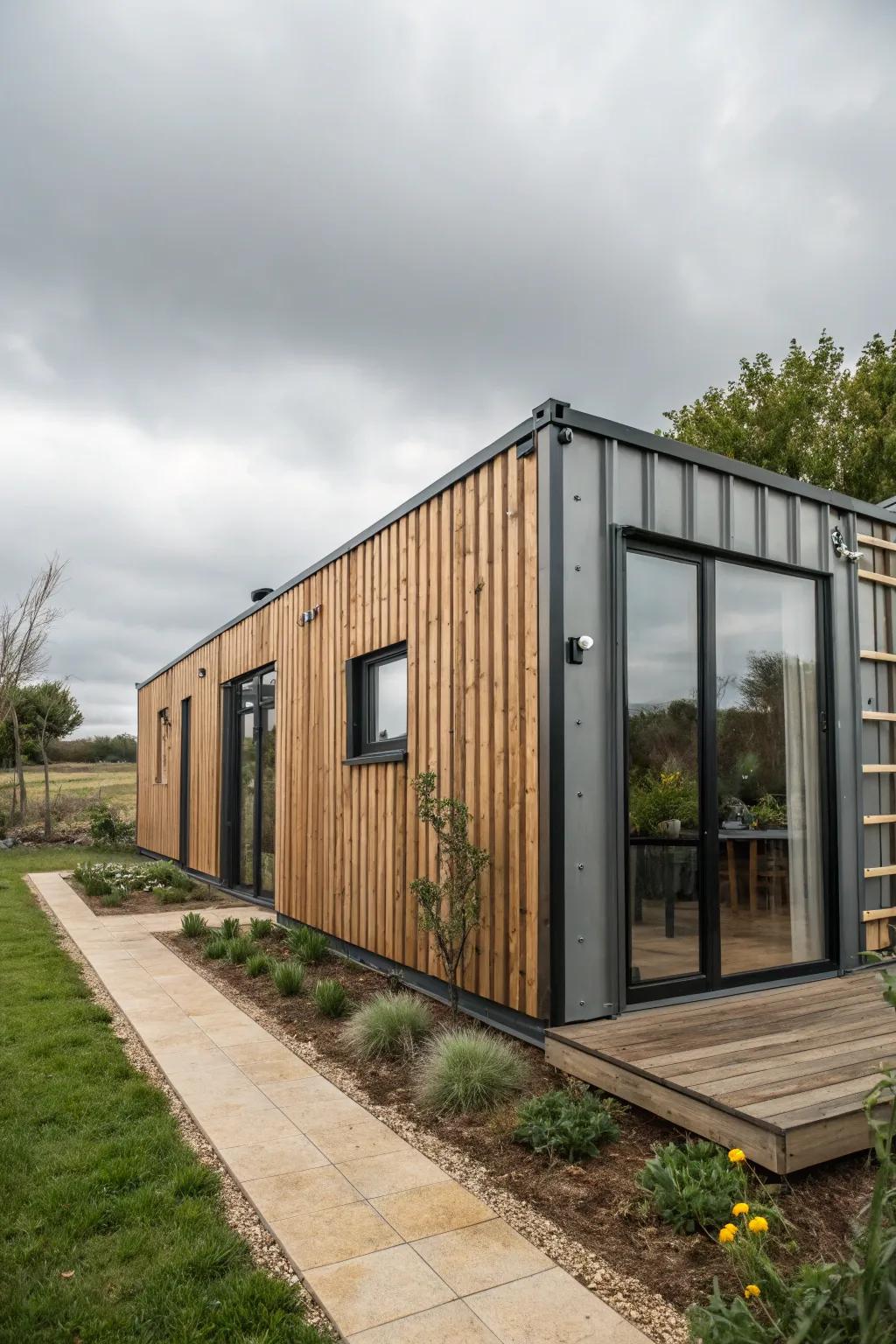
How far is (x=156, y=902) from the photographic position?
415 inches

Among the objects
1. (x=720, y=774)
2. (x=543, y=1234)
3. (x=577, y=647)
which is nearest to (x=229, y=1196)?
(x=543, y=1234)

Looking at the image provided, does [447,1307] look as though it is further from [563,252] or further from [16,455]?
[16,455]

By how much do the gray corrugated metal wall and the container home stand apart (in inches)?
0.6

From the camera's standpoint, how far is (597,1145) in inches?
132

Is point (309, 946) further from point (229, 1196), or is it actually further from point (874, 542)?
point (874, 542)

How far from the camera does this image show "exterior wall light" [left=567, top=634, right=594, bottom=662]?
4398 mm

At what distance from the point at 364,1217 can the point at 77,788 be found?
23.6 meters

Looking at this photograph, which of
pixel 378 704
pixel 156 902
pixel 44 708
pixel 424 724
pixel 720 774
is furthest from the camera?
pixel 44 708

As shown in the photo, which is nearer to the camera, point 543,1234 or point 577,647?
point 543,1234

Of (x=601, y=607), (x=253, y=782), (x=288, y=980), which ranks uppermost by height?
(x=601, y=607)

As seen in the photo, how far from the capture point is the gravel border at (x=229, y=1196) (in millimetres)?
2366

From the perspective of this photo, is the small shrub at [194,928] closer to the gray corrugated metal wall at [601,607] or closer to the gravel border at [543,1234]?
the gravel border at [543,1234]

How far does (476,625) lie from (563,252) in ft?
16.8

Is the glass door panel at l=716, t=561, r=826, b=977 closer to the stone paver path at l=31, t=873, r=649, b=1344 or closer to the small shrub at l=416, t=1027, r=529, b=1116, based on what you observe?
the small shrub at l=416, t=1027, r=529, b=1116
